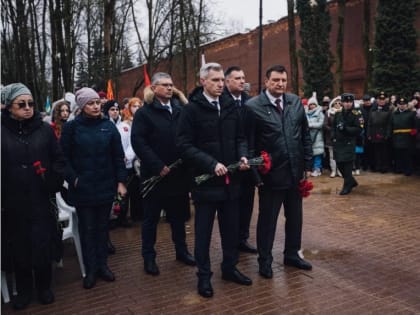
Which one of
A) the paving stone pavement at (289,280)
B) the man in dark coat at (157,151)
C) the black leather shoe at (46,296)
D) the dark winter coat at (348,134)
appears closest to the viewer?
the paving stone pavement at (289,280)

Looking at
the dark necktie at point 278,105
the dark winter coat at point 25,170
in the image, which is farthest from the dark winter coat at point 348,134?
the dark winter coat at point 25,170

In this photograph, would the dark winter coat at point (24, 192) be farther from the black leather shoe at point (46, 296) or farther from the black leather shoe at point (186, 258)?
the black leather shoe at point (186, 258)

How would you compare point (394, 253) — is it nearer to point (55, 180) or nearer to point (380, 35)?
point (55, 180)

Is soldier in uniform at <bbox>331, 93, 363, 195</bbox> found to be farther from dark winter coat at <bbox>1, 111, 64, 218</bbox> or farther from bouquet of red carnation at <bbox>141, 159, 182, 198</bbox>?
dark winter coat at <bbox>1, 111, 64, 218</bbox>

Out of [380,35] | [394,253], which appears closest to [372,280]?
[394,253]

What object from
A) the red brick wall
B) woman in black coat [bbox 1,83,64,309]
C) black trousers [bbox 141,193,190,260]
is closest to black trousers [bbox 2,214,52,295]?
woman in black coat [bbox 1,83,64,309]

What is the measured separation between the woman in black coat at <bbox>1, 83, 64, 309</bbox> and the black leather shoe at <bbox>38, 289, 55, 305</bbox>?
0.14 meters

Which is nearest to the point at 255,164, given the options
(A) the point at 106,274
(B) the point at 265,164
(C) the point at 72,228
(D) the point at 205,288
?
(B) the point at 265,164

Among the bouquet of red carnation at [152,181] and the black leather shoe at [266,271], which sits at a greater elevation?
the bouquet of red carnation at [152,181]

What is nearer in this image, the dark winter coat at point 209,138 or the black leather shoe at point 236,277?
the dark winter coat at point 209,138

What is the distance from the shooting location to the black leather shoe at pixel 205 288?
4395 mm

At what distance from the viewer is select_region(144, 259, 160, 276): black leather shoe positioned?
510cm

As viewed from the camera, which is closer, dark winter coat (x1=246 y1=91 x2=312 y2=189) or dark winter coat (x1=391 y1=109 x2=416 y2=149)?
dark winter coat (x1=246 y1=91 x2=312 y2=189)

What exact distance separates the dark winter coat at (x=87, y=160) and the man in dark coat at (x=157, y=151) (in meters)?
0.39
